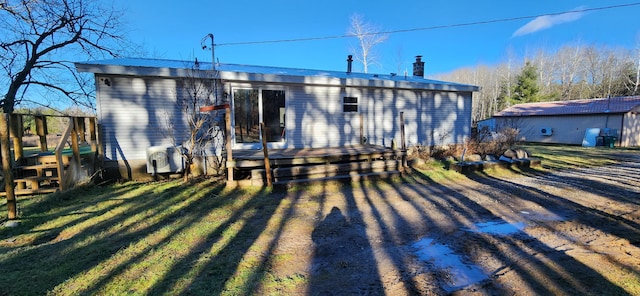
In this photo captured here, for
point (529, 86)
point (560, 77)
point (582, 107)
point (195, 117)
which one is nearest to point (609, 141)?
point (582, 107)

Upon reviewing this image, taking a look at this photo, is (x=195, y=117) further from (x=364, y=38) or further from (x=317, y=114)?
(x=364, y=38)

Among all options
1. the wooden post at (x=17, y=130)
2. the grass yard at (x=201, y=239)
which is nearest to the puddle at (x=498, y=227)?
the grass yard at (x=201, y=239)

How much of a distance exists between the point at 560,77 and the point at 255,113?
4457 centimetres

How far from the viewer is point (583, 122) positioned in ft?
62.7

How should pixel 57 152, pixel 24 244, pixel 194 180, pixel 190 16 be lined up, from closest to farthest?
pixel 24 244
pixel 57 152
pixel 194 180
pixel 190 16

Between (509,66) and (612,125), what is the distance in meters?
26.7

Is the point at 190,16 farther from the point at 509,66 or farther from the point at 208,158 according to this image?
the point at 509,66

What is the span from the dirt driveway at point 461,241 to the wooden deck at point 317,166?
0.53 meters

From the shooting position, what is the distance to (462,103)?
1072 centimetres

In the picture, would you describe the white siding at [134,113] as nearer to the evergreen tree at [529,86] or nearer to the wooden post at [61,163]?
the wooden post at [61,163]

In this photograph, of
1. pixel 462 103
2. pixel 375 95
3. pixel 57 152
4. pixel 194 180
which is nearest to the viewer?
pixel 57 152

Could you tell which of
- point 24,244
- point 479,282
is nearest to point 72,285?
point 24,244

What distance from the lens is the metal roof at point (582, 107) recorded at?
702 inches

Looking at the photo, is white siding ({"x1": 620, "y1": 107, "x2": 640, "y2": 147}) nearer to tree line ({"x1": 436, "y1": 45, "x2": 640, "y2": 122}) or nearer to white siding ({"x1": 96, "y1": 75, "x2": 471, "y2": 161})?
white siding ({"x1": 96, "y1": 75, "x2": 471, "y2": 161})
